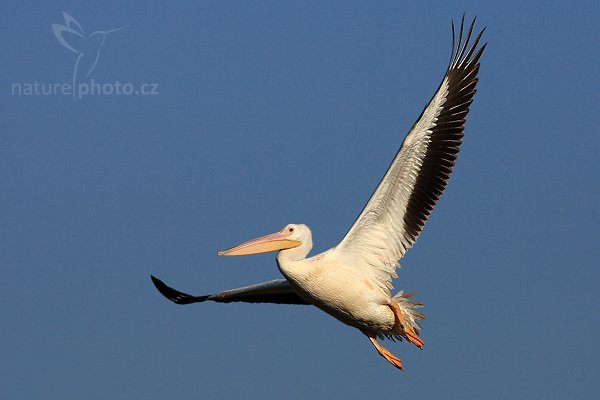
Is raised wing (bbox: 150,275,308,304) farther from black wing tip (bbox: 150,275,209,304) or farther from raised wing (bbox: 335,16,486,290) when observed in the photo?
raised wing (bbox: 335,16,486,290)

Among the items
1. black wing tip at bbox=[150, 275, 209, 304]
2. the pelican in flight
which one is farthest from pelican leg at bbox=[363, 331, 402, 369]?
black wing tip at bbox=[150, 275, 209, 304]

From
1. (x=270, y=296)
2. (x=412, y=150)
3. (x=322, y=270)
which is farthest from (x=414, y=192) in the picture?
(x=270, y=296)

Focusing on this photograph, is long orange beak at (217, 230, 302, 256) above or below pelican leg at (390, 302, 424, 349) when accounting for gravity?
above

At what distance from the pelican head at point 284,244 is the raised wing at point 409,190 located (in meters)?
0.40

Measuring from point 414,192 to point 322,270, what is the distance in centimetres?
135

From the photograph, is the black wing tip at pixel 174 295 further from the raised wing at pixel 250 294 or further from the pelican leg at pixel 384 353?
the pelican leg at pixel 384 353

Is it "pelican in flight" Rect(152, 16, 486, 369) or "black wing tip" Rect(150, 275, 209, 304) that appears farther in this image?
"black wing tip" Rect(150, 275, 209, 304)

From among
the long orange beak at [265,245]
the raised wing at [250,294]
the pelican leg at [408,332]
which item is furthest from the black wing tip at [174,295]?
the pelican leg at [408,332]

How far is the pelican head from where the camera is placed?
464 inches

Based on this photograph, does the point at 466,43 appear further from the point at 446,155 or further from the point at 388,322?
the point at 388,322

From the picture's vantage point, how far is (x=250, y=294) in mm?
14086

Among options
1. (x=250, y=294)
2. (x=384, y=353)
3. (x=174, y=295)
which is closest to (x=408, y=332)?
(x=384, y=353)

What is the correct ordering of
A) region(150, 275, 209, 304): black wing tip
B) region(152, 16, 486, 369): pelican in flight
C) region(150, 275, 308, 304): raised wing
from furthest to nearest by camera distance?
region(150, 275, 209, 304): black wing tip < region(150, 275, 308, 304): raised wing < region(152, 16, 486, 369): pelican in flight

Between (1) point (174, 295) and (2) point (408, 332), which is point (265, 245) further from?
(1) point (174, 295)
